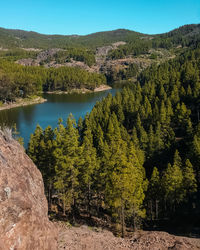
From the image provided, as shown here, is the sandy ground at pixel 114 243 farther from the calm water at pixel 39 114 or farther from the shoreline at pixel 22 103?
the shoreline at pixel 22 103

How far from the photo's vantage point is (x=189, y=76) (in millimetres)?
81062

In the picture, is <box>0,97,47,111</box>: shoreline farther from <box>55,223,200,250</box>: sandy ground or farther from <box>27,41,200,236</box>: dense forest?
<box>55,223,200,250</box>: sandy ground

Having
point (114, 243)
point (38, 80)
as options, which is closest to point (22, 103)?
point (38, 80)

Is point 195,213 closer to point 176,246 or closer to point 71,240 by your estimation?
point 176,246

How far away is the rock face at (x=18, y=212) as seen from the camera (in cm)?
909

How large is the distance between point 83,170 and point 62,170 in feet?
8.91

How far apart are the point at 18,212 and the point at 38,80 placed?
508 feet

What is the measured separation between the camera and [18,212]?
9758 mm

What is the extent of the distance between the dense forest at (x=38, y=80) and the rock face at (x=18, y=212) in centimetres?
11265

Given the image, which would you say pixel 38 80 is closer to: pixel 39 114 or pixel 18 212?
pixel 39 114

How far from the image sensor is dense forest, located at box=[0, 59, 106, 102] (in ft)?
400

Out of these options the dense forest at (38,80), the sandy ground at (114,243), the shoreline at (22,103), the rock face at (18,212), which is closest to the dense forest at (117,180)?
the sandy ground at (114,243)

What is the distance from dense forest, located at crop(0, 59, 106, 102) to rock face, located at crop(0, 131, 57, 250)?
113 meters

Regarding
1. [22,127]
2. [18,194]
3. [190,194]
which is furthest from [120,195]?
[22,127]
